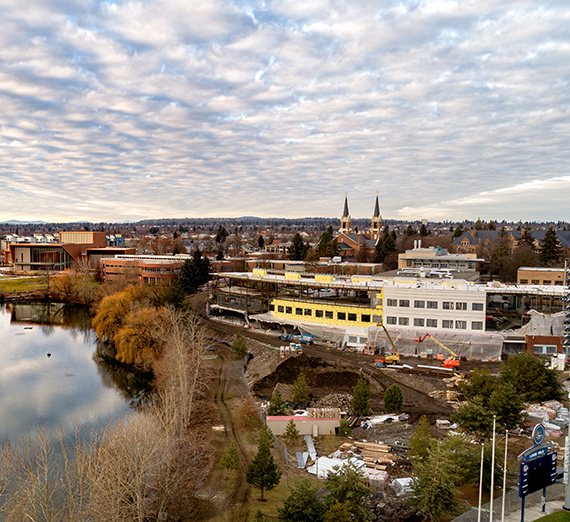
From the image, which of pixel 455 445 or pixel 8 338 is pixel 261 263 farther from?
pixel 455 445

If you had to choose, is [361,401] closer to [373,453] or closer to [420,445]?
[373,453]

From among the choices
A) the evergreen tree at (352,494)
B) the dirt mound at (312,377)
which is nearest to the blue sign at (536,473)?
the evergreen tree at (352,494)

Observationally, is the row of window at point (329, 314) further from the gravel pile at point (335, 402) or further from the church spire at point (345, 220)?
the church spire at point (345, 220)

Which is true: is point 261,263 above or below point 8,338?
above

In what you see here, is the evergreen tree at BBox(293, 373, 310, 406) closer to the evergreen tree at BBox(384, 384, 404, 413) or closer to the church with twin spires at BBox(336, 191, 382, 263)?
the evergreen tree at BBox(384, 384, 404, 413)

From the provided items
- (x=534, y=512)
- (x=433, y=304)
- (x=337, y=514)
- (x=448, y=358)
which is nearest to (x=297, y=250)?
(x=433, y=304)

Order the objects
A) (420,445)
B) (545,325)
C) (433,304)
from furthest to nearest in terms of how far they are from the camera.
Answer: (433,304)
(545,325)
(420,445)

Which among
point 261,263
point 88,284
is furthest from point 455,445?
point 88,284
